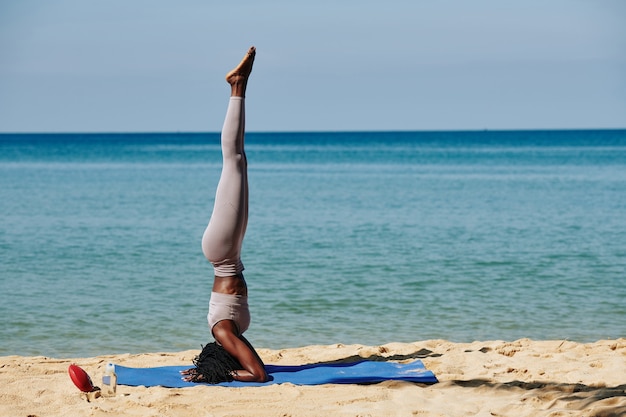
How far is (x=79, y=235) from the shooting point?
770 inches

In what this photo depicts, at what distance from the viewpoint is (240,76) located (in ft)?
22.7

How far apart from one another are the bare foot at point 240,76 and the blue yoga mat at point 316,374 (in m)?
2.32

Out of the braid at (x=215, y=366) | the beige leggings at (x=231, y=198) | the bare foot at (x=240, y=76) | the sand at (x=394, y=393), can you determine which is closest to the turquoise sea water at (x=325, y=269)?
the sand at (x=394, y=393)

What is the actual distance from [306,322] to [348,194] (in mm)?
21787

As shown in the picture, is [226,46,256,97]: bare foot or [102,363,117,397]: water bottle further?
[226,46,256,97]: bare foot

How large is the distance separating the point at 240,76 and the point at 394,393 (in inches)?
110

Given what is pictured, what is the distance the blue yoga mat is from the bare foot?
2.32m

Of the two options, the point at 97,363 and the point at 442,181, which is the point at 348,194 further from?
the point at 97,363

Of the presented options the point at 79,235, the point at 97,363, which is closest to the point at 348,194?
the point at 79,235

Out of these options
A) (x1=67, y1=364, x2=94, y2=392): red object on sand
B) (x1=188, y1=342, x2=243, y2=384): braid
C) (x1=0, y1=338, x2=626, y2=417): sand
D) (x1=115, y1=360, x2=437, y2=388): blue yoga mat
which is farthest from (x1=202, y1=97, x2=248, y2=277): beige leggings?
(x1=67, y1=364, x2=94, y2=392): red object on sand

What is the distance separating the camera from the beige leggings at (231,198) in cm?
684

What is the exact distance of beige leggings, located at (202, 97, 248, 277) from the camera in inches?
269

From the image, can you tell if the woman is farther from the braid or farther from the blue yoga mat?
the blue yoga mat

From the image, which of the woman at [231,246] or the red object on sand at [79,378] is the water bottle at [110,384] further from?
the woman at [231,246]
